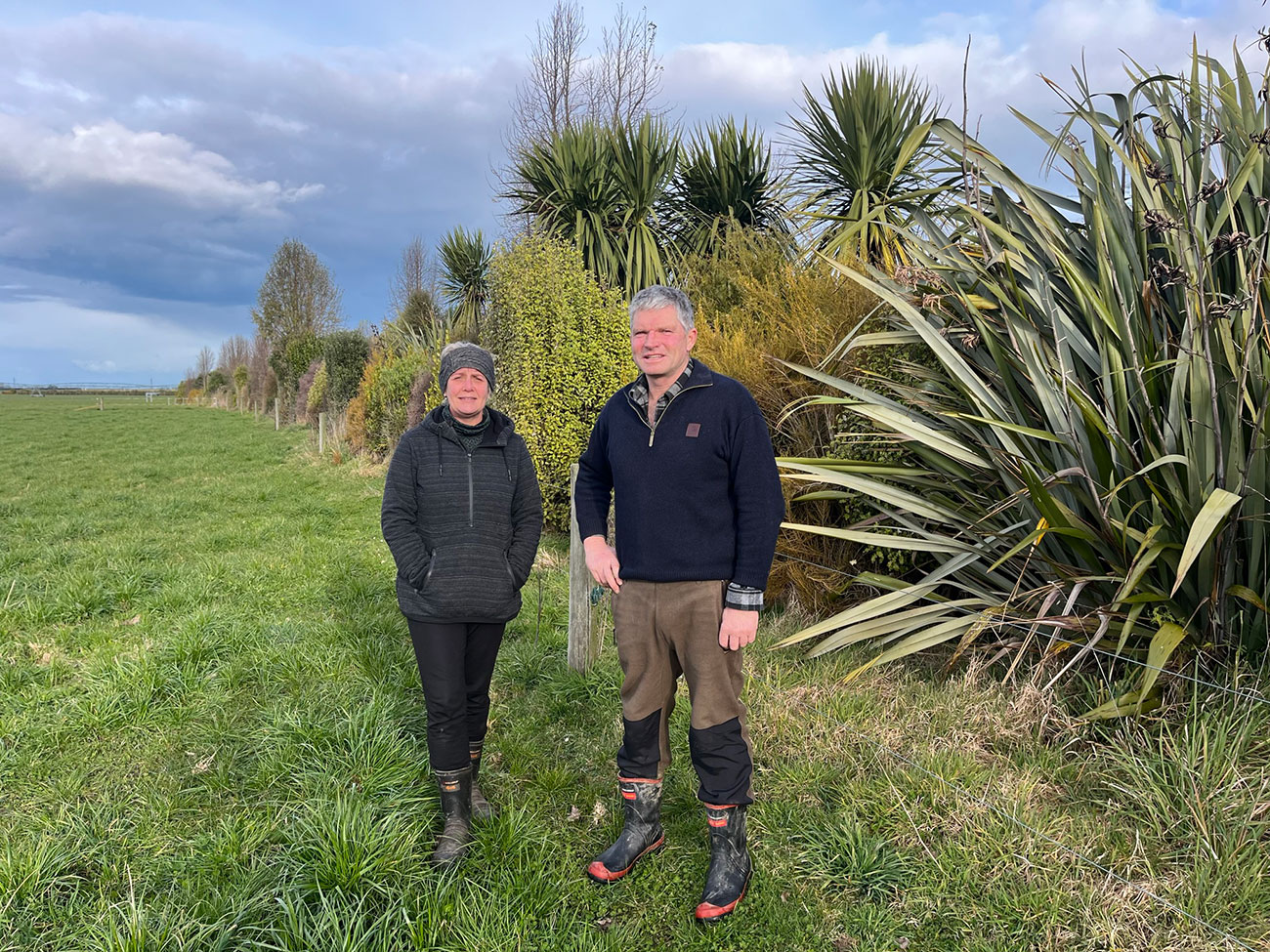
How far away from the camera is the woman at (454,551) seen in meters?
2.62

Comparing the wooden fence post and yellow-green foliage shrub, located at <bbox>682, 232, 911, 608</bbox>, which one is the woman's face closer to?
the wooden fence post

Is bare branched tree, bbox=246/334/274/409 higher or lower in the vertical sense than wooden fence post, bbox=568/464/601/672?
higher

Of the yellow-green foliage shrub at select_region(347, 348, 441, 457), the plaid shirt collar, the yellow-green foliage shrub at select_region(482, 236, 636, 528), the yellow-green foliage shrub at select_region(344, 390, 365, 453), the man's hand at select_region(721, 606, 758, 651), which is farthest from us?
the yellow-green foliage shrub at select_region(344, 390, 365, 453)

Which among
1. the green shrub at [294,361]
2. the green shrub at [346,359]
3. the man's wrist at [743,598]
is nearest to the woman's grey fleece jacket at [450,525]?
the man's wrist at [743,598]

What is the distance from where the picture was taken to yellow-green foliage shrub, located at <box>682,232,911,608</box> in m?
4.43

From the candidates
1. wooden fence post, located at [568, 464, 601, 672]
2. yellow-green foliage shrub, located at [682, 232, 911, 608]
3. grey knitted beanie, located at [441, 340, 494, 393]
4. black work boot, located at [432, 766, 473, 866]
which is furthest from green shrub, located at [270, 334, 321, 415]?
black work boot, located at [432, 766, 473, 866]

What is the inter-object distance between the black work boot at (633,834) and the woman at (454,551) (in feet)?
1.68

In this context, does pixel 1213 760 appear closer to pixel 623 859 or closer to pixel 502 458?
pixel 623 859

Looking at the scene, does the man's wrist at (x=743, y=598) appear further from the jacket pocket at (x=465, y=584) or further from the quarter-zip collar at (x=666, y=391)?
the jacket pocket at (x=465, y=584)

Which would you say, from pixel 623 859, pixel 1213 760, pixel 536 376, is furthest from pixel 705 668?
pixel 536 376

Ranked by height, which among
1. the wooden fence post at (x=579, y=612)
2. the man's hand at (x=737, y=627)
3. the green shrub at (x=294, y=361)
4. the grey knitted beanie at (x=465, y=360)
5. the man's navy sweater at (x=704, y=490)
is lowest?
the wooden fence post at (x=579, y=612)

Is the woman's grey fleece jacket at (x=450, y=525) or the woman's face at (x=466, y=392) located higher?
the woman's face at (x=466, y=392)

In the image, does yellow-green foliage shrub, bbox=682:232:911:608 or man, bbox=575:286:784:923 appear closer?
man, bbox=575:286:784:923

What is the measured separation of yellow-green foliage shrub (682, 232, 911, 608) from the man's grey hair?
6.20ft
